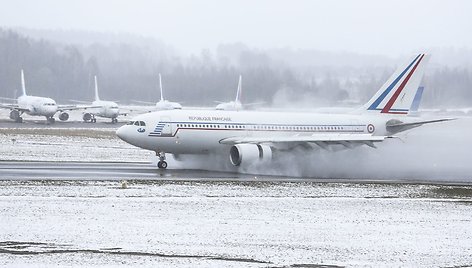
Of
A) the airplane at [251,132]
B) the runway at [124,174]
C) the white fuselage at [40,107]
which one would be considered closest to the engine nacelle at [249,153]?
the airplane at [251,132]

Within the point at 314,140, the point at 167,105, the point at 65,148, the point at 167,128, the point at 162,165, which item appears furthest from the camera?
the point at 167,105

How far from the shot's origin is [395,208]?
87.9 ft

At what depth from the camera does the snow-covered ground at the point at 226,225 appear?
17.5 metres

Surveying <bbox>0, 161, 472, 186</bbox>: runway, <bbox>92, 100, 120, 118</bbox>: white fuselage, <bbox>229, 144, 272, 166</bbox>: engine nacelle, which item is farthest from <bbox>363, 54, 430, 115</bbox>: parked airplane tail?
<bbox>92, 100, 120, 118</bbox>: white fuselage

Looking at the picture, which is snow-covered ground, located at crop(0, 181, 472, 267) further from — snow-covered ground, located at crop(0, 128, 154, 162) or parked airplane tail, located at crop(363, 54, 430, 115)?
snow-covered ground, located at crop(0, 128, 154, 162)

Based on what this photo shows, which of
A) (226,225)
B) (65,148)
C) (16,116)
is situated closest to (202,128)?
(65,148)

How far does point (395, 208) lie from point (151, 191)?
8.69m

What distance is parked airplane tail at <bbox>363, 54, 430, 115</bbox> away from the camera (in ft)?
162

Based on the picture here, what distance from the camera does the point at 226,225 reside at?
22031mm

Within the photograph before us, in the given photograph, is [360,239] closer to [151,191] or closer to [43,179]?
[151,191]

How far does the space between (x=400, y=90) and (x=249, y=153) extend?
42.1ft

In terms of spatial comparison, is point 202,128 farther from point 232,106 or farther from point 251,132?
point 232,106

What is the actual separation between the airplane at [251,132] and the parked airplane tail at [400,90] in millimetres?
85

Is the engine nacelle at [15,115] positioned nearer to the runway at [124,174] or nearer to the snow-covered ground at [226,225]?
the runway at [124,174]
